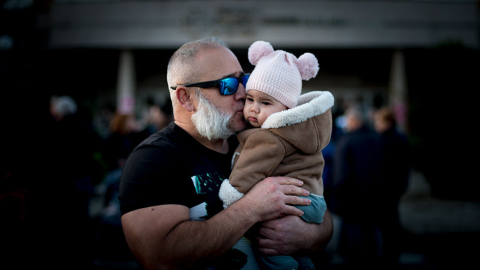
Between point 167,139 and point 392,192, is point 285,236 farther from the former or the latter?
point 392,192

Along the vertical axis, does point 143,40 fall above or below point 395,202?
above

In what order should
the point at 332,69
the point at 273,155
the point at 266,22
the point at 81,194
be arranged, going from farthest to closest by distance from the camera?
the point at 332,69 < the point at 266,22 < the point at 81,194 < the point at 273,155

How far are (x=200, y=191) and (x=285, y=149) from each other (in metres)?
0.55

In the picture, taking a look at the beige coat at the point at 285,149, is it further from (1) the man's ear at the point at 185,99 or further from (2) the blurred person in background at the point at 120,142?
(2) the blurred person in background at the point at 120,142

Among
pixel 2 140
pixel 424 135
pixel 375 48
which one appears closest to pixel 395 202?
pixel 424 135

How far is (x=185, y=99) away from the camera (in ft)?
6.69

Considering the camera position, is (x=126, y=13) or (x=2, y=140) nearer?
(x=2, y=140)

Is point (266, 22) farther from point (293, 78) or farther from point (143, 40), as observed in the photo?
point (293, 78)

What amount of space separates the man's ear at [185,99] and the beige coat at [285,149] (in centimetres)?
39

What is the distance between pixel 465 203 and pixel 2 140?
8573 millimetres

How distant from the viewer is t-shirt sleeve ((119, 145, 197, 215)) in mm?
1570

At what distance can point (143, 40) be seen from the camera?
17.1 m

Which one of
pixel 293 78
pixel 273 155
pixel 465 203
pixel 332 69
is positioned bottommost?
pixel 465 203

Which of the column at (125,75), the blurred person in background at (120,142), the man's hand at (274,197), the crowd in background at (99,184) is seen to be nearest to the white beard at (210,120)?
the man's hand at (274,197)
